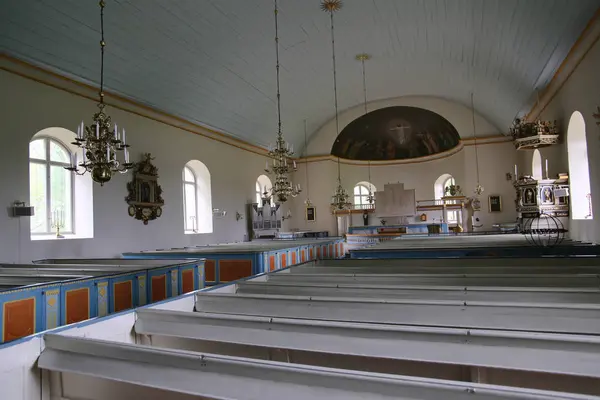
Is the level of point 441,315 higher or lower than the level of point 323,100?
lower

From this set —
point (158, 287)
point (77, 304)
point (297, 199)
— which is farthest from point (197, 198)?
point (77, 304)

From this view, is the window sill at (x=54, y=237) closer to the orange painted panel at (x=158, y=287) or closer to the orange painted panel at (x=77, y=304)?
the orange painted panel at (x=158, y=287)

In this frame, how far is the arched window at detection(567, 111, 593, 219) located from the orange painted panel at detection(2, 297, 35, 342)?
28.3 ft

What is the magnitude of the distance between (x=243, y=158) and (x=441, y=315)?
11.9 m

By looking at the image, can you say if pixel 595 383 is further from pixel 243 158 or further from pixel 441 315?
pixel 243 158

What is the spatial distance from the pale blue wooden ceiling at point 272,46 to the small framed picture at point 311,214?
507 centimetres

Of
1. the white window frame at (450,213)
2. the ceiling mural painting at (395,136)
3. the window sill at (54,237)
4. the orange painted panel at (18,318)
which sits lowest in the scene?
the orange painted panel at (18,318)

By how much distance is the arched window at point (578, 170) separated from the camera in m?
7.96

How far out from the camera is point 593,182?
6.76 metres

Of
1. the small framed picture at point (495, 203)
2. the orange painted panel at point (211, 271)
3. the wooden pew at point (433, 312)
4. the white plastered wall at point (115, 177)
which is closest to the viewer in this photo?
the wooden pew at point (433, 312)

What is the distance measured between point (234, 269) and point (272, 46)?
478 centimetres

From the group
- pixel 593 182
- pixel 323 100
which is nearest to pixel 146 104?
pixel 323 100

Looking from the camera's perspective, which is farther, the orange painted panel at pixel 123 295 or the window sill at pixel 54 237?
the window sill at pixel 54 237

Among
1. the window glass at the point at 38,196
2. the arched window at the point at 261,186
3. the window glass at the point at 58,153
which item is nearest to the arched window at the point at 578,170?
the arched window at the point at 261,186
